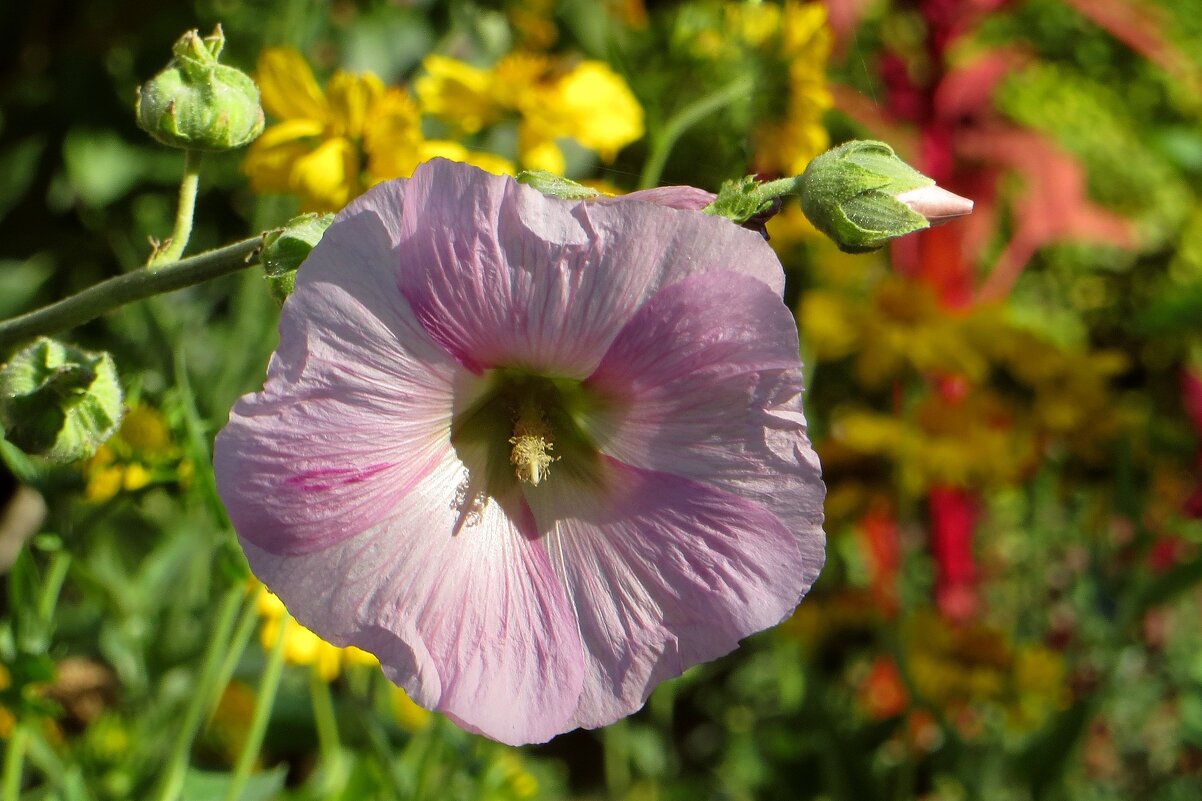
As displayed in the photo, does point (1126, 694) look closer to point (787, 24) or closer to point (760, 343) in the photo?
point (787, 24)

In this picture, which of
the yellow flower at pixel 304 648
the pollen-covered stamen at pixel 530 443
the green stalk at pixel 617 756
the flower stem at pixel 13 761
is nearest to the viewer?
the pollen-covered stamen at pixel 530 443

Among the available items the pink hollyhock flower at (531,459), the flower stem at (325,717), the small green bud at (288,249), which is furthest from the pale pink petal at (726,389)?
the flower stem at (325,717)

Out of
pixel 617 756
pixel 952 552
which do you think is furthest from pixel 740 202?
pixel 952 552

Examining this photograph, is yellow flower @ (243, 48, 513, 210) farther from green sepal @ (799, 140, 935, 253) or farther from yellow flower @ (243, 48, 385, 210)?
green sepal @ (799, 140, 935, 253)

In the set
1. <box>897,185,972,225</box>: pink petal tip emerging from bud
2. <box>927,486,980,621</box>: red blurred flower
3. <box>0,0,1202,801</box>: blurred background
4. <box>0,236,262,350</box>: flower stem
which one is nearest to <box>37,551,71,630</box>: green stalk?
<box>0,0,1202,801</box>: blurred background

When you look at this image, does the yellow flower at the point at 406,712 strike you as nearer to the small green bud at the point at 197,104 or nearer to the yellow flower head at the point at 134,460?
the yellow flower head at the point at 134,460

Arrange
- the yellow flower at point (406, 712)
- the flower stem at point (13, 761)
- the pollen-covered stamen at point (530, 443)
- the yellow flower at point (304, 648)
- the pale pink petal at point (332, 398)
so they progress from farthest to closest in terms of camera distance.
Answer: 1. the yellow flower at point (406, 712)
2. the yellow flower at point (304, 648)
3. the flower stem at point (13, 761)
4. the pollen-covered stamen at point (530, 443)
5. the pale pink petal at point (332, 398)

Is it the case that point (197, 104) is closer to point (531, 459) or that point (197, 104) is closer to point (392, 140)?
point (531, 459)
